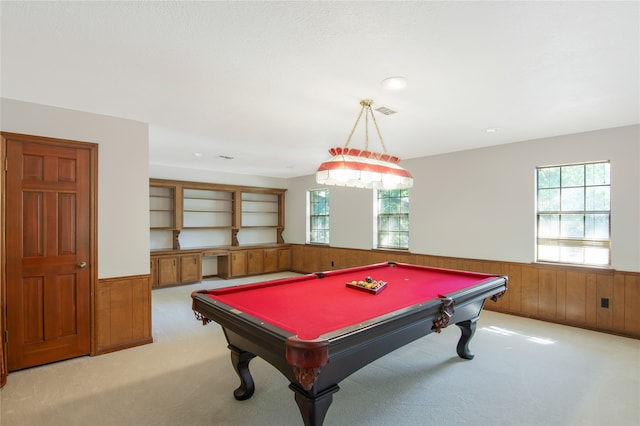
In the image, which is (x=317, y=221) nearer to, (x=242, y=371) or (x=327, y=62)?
(x=242, y=371)

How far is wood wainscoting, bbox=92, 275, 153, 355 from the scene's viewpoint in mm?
3223

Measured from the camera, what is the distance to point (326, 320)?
194 cm

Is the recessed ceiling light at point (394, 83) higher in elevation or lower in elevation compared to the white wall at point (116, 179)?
higher

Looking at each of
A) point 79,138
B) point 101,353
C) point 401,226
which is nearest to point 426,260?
point 401,226

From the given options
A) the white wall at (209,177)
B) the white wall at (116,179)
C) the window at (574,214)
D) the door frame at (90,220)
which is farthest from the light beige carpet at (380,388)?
the white wall at (209,177)

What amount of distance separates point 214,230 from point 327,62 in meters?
5.98

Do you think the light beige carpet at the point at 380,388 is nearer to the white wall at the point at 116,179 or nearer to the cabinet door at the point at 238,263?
the white wall at the point at 116,179

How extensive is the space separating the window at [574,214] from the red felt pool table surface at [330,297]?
1.85 metres

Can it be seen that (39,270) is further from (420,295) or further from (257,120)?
(420,295)

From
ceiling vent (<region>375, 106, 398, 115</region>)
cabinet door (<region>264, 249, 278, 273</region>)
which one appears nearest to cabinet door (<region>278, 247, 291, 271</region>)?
cabinet door (<region>264, 249, 278, 273</region>)

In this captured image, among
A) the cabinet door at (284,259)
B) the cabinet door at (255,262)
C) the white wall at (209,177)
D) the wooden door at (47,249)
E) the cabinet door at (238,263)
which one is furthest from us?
the cabinet door at (284,259)

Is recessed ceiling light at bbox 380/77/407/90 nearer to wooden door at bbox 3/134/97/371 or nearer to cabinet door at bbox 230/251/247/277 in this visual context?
wooden door at bbox 3/134/97/371

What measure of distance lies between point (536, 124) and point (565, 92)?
3.32 feet

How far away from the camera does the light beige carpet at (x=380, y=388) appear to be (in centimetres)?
219
